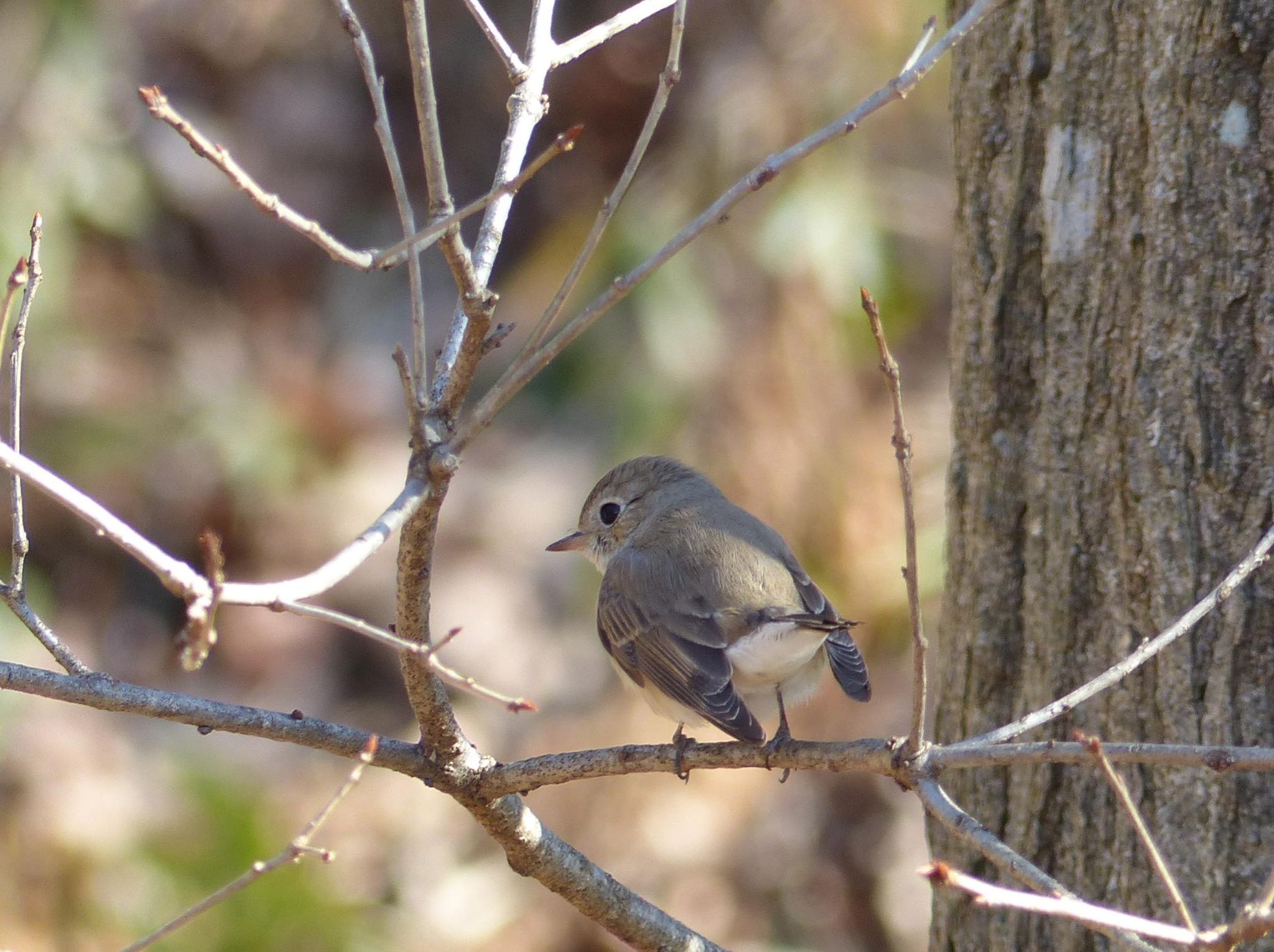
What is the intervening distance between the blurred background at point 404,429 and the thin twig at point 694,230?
394 cm

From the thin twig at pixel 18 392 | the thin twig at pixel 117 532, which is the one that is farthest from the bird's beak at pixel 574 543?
the thin twig at pixel 117 532

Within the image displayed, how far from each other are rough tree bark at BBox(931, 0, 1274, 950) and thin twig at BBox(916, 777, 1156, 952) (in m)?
0.76

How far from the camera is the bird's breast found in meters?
2.85

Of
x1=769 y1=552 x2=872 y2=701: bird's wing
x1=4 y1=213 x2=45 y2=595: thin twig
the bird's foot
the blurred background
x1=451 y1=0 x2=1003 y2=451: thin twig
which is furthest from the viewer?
the blurred background

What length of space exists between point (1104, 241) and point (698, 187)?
4.02 metres

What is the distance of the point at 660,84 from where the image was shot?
6.06 ft

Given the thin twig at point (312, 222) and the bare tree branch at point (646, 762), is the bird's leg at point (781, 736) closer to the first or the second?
the bare tree branch at point (646, 762)

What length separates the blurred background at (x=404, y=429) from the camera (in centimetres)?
593

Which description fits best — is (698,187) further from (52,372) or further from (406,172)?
(52,372)

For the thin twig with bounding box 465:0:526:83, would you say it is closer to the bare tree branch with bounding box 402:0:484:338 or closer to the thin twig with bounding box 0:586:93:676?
the bare tree branch with bounding box 402:0:484:338

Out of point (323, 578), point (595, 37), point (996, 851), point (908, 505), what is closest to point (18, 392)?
point (323, 578)

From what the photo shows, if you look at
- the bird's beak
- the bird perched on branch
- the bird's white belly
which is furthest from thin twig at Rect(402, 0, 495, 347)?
the bird's beak

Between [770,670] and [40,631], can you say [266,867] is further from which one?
[770,670]

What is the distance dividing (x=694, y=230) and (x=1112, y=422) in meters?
1.13
